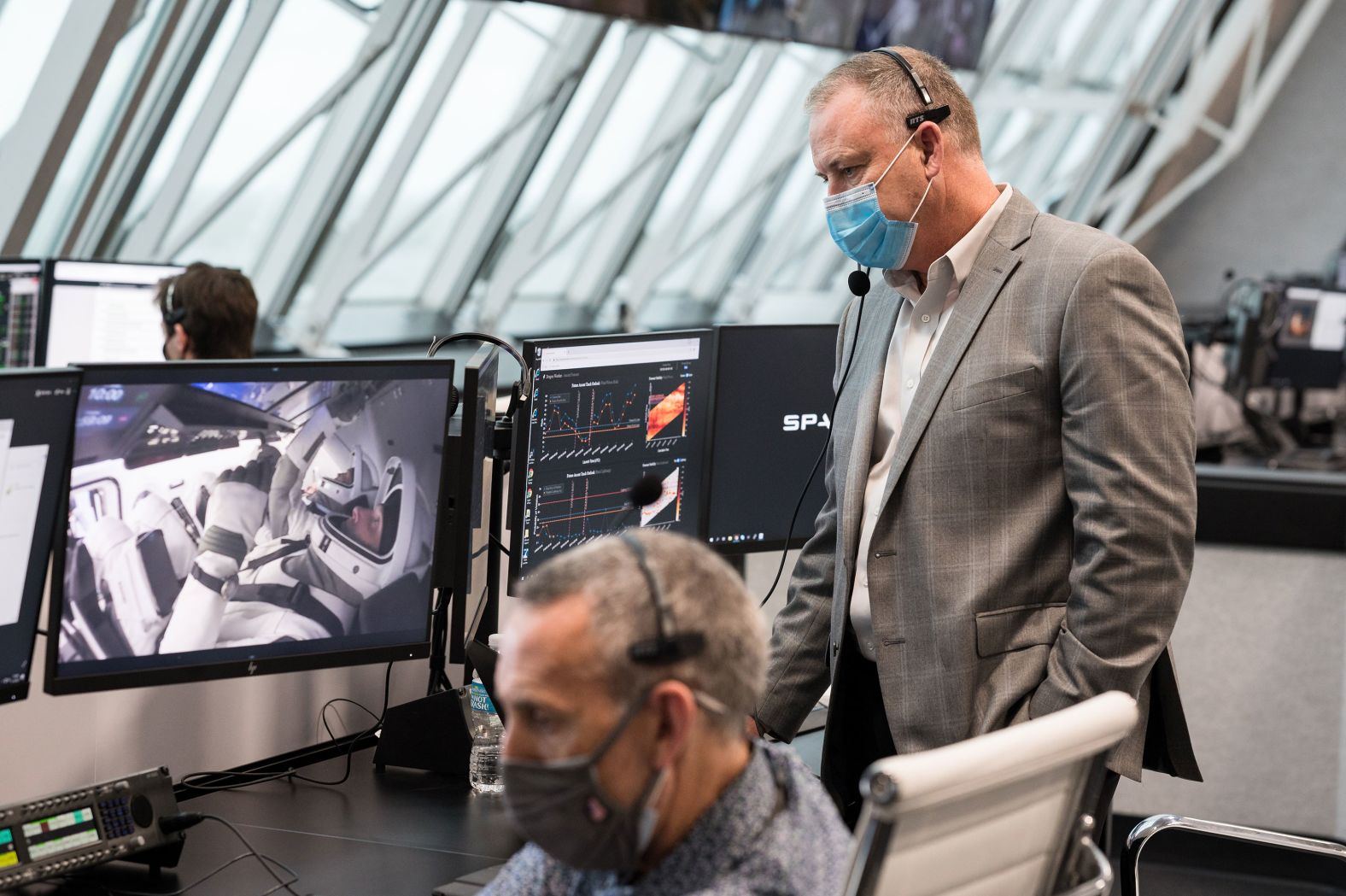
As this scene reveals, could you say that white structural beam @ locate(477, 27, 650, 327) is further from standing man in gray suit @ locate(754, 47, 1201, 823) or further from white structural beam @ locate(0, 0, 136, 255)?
standing man in gray suit @ locate(754, 47, 1201, 823)

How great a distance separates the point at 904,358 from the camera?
2.07 m

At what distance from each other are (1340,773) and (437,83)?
4.67m

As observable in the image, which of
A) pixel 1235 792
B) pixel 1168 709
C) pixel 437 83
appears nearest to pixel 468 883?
pixel 1168 709

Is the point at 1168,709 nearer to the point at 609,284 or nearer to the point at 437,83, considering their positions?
the point at 437,83

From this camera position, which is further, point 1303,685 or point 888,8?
point 888,8

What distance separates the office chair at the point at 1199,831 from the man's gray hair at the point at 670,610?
102 centimetres

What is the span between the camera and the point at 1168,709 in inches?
76.4

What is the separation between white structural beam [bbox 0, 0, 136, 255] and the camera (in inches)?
169

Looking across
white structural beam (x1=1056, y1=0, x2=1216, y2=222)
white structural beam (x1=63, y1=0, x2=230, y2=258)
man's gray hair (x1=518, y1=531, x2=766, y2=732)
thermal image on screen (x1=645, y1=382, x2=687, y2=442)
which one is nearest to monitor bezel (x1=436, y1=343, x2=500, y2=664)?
thermal image on screen (x1=645, y1=382, x2=687, y2=442)

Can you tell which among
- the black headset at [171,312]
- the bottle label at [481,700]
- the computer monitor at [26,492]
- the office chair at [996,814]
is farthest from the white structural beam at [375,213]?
the office chair at [996,814]

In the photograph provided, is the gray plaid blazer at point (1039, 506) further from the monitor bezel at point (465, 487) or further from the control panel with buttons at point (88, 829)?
the control panel with buttons at point (88, 829)

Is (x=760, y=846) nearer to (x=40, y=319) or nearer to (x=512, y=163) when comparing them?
(x=40, y=319)

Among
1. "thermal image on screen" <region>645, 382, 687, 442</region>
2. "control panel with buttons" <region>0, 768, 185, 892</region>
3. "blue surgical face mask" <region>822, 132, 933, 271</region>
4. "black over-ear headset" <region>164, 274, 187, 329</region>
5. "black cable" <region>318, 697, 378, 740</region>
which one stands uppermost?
"blue surgical face mask" <region>822, 132, 933, 271</region>

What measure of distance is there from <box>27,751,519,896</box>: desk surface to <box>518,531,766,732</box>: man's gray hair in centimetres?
72
